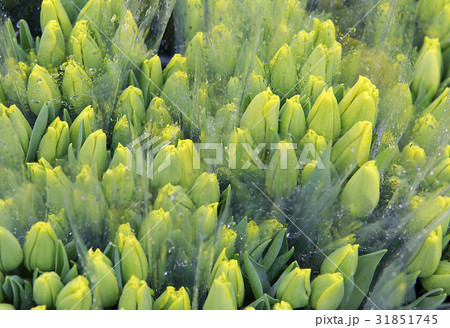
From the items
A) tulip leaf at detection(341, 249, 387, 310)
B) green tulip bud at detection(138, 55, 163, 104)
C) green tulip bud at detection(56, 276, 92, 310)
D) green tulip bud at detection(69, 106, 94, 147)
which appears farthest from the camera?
green tulip bud at detection(138, 55, 163, 104)

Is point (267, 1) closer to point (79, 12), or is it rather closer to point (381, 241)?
point (79, 12)

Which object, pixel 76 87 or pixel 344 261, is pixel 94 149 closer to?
pixel 76 87

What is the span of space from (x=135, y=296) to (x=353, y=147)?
423 millimetres

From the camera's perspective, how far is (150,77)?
1.04m

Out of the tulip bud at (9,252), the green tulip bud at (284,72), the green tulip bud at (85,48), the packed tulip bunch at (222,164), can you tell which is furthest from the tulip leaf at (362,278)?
the green tulip bud at (85,48)

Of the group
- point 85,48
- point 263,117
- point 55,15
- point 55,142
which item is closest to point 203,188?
point 263,117

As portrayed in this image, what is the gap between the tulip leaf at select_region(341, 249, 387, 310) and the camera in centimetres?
79

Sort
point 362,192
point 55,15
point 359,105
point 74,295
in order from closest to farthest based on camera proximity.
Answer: point 74,295 < point 362,192 < point 359,105 < point 55,15

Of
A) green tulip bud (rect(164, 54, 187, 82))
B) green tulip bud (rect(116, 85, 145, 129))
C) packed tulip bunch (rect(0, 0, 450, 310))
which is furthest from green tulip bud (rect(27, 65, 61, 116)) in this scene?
green tulip bud (rect(164, 54, 187, 82))

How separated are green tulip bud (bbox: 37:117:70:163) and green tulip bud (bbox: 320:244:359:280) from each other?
0.48 m

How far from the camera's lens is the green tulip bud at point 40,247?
0.73 meters

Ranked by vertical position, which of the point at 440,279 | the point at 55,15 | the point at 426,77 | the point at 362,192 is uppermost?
the point at 55,15

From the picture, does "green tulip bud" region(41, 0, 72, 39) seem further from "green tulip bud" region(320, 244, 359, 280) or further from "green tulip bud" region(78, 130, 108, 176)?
"green tulip bud" region(320, 244, 359, 280)
